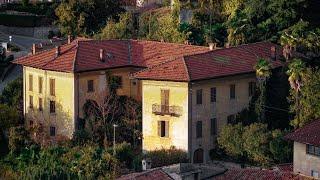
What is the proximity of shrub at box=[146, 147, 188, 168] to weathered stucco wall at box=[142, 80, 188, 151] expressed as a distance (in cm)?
45

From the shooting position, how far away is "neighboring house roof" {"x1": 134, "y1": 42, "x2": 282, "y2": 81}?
51000 millimetres

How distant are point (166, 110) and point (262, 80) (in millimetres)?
5745

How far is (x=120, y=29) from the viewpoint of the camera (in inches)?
2662

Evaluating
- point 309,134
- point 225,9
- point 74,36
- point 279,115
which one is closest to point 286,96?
point 279,115

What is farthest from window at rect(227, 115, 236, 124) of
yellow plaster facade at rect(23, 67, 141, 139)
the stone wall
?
the stone wall

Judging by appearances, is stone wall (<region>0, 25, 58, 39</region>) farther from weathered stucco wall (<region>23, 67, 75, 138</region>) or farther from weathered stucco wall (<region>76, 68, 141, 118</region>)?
weathered stucco wall (<region>76, 68, 141, 118</region>)

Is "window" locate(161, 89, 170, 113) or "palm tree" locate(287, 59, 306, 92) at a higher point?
"palm tree" locate(287, 59, 306, 92)

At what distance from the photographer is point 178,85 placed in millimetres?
50750

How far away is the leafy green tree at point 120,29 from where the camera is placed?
6706 centimetres

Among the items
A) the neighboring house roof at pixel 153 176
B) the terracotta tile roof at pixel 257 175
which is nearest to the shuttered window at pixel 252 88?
the terracotta tile roof at pixel 257 175

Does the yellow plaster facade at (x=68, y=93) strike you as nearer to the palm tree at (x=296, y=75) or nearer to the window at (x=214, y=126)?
the window at (x=214, y=126)

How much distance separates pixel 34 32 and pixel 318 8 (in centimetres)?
3015

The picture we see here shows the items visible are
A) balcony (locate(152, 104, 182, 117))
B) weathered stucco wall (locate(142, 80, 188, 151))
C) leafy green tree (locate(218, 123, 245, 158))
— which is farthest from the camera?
balcony (locate(152, 104, 182, 117))

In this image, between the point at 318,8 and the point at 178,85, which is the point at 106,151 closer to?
the point at 178,85
